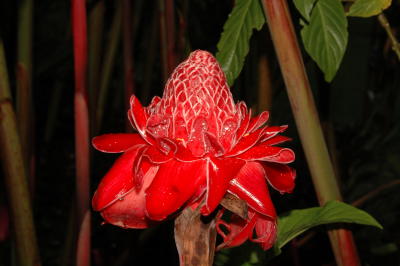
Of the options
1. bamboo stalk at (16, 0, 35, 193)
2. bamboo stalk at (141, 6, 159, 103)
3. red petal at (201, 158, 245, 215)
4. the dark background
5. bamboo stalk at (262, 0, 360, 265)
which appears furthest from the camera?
bamboo stalk at (141, 6, 159, 103)

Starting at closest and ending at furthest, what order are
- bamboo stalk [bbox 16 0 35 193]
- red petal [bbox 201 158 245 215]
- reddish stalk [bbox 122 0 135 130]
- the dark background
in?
red petal [bbox 201 158 245 215]
bamboo stalk [bbox 16 0 35 193]
reddish stalk [bbox 122 0 135 130]
the dark background

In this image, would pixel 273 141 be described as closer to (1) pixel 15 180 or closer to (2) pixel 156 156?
(2) pixel 156 156

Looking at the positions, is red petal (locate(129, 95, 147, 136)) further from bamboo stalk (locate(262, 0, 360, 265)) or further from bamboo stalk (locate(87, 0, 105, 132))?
bamboo stalk (locate(87, 0, 105, 132))

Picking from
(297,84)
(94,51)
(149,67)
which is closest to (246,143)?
(297,84)

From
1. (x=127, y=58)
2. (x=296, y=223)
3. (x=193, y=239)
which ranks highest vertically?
(x=127, y=58)

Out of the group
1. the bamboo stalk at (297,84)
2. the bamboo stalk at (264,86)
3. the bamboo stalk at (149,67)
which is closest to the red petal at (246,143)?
the bamboo stalk at (297,84)

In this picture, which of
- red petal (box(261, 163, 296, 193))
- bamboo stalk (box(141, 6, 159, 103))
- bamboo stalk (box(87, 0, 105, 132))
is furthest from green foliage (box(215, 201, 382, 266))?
bamboo stalk (box(141, 6, 159, 103))

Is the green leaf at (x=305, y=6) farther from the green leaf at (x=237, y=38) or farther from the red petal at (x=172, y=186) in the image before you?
the red petal at (x=172, y=186)
